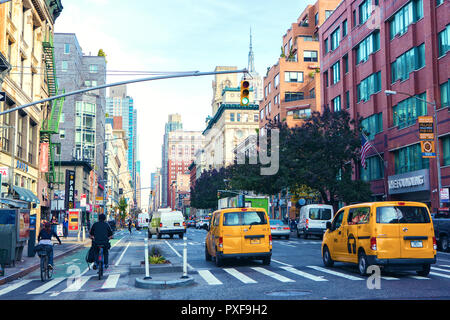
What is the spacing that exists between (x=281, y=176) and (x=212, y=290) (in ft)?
108

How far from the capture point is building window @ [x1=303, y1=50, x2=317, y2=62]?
268 ft

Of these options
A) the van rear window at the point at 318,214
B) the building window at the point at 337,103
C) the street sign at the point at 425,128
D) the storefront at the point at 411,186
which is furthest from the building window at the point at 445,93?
the building window at the point at 337,103

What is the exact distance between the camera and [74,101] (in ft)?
289

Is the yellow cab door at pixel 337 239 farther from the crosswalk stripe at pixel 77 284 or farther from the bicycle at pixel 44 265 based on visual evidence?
the bicycle at pixel 44 265

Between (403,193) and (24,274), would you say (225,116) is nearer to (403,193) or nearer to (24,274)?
(403,193)

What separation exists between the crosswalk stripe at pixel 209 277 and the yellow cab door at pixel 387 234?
4.39 meters

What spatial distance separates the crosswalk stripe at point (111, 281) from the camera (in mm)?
13699

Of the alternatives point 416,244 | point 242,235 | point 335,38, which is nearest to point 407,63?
point 335,38

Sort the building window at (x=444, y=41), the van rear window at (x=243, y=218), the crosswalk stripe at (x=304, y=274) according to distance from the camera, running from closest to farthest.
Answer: the crosswalk stripe at (x=304, y=274) → the van rear window at (x=243, y=218) → the building window at (x=444, y=41)

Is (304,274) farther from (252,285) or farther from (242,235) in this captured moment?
(242,235)

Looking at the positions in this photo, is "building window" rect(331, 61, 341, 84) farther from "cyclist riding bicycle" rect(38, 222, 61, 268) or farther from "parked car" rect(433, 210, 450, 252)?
"cyclist riding bicycle" rect(38, 222, 61, 268)

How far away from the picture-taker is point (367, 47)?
49.6 m
